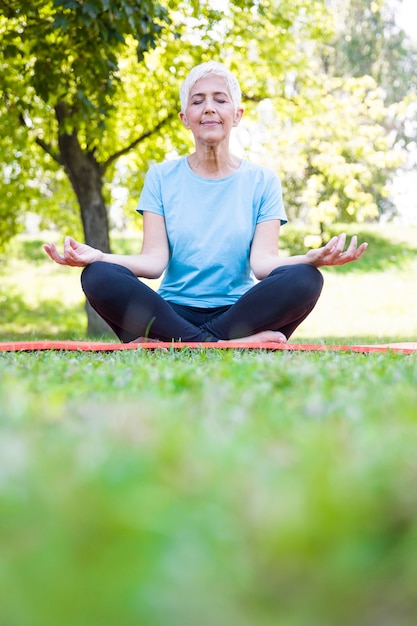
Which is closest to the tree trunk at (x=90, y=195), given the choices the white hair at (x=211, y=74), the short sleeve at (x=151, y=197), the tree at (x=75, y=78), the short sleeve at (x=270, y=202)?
the tree at (x=75, y=78)

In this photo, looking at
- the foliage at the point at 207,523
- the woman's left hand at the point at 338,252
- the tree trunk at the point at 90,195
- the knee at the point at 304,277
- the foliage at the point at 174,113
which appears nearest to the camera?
the foliage at the point at 207,523

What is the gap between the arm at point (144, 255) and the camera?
147 inches

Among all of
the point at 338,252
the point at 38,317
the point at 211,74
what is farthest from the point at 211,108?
the point at 38,317

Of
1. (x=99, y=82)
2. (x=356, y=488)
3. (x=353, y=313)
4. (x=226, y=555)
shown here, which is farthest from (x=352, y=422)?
(x=353, y=313)

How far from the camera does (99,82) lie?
733cm

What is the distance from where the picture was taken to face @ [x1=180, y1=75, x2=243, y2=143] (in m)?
4.24

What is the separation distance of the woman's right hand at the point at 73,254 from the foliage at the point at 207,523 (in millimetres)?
2483

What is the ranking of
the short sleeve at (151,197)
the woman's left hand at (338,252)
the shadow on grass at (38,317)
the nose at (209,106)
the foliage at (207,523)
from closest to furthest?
the foliage at (207,523)
the woman's left hand at (338,252)
the nose at (209,106)
the short sleeve at (151,197)
the shadow on grass at (38,317)

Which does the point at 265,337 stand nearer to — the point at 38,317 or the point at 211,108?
the point at 211,108

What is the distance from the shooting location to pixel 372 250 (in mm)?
17422

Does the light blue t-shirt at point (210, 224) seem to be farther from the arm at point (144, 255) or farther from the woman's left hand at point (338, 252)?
the woman's left hand at point (338, 252)

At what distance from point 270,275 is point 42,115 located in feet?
21.5

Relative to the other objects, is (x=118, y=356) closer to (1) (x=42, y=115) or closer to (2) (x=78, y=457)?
(2) (x=78, y=457)

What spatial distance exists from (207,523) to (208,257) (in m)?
3.59
